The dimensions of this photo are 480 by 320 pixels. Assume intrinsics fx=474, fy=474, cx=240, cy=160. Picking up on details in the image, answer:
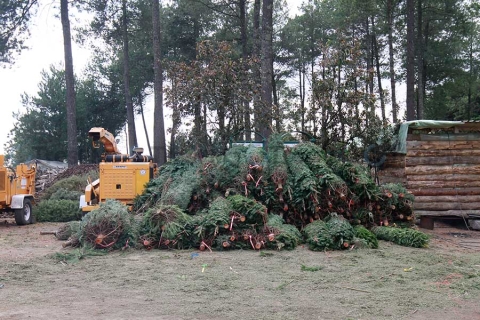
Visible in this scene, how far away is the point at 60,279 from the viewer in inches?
290

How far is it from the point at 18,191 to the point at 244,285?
474 inches

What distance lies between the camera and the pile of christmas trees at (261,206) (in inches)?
375

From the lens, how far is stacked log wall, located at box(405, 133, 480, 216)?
535 inches

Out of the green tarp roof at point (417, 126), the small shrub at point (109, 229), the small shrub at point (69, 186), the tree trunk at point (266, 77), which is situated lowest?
the small shrub at point (109, 229)

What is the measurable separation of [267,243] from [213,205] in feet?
4.54

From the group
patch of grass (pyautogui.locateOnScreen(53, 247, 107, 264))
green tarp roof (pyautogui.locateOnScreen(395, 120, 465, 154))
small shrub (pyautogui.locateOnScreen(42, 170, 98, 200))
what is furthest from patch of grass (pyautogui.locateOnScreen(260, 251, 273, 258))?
small shrub (pyautogui.locateOnScreen(42, 170, 98, 200))

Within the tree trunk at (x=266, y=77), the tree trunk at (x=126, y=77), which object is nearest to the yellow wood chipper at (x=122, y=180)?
the tree trunk at (x=266, y=77)

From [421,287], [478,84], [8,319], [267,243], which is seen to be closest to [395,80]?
[478,84]

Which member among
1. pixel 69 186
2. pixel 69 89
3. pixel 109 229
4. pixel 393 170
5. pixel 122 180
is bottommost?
pixel 109 229

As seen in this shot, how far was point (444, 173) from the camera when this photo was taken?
13703mm

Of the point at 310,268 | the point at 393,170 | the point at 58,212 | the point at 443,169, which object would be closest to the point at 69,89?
the point at 58,212

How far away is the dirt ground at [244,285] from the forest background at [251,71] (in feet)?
22.3

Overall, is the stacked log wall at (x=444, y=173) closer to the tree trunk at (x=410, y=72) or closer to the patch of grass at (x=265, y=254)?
the tree trunk at (x=410, y=72)

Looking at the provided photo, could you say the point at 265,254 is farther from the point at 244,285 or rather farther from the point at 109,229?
the point at 109,229
